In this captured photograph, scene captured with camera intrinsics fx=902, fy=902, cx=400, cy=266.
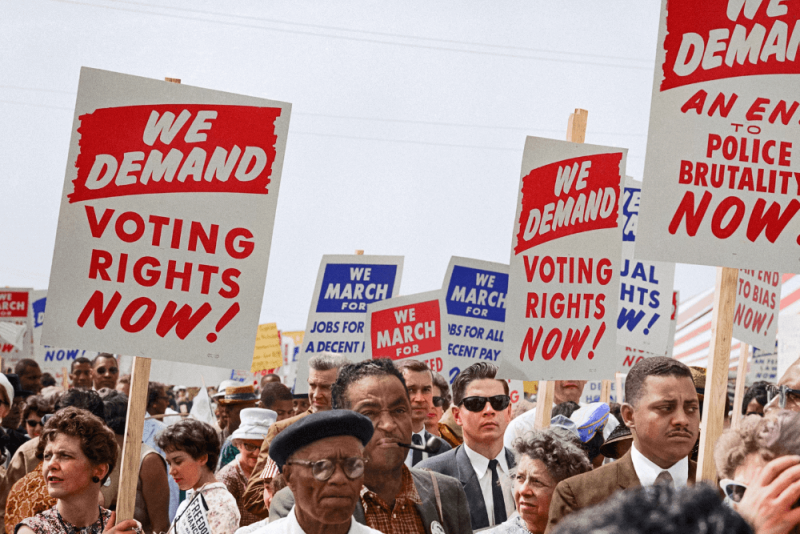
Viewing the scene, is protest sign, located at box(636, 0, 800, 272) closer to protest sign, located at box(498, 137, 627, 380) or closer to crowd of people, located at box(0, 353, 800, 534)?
crowd of people, located at box(0, 353, 800, 534)

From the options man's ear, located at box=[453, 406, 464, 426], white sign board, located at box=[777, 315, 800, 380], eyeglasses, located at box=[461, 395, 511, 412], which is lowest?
man's ear, located at box=[453, 406, 464, 426]

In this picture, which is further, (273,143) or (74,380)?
(74,380)

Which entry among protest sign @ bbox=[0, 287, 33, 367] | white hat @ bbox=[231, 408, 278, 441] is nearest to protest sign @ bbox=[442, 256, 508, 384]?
white hat @ bbox=[231, 408, 278, 441]

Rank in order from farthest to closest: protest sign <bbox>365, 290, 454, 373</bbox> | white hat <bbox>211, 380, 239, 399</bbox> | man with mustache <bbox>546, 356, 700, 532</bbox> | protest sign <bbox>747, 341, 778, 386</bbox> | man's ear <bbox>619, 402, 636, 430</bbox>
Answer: protest sign <bbox>747, 341, 778, 386</bbox>
protest sign <bbox>365, 290, 454, 373</bbox>
white hat <bbox>211, 380, 239, 399</bbox>
man's ear <bbox>619, 402, 636, 430</bbox>
man with mustache <bbox>546, 356, 700, 532</bbox>

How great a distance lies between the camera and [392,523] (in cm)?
342

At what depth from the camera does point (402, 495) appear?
3.49 metres

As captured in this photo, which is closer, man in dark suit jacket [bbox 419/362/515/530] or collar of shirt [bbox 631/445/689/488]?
collar of shirt [bbox 631/445/689/488]

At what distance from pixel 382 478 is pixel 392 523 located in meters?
0.17

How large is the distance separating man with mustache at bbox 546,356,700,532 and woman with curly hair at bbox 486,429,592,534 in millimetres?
384

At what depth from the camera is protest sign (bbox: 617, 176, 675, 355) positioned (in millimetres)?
8633

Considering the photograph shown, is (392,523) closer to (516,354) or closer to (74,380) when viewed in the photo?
(516,354)

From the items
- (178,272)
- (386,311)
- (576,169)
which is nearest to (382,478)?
(178,272)

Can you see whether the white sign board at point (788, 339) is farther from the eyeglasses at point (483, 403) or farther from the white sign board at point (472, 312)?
the eyeglasses at point (483, 403)

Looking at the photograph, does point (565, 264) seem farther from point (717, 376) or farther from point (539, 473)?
point (539, 473)
